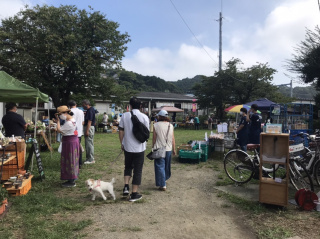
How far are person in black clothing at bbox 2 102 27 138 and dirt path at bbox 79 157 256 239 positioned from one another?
2.75 metres

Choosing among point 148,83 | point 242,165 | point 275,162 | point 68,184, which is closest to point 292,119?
point 242,165

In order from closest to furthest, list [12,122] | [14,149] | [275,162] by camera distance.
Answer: [275,162] → [14,149] → [12,122]

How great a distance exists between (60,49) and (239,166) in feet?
51.9

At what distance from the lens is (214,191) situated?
4.95 metres

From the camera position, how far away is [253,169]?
511 cm

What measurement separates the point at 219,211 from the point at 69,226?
225 cm

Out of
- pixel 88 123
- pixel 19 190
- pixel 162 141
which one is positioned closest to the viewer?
pixel 19 190

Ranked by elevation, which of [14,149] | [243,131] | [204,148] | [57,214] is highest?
[243,131]

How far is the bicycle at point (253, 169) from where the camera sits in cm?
442

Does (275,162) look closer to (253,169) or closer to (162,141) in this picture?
(253,169)

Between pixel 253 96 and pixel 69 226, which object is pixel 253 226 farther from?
pixel 253 96

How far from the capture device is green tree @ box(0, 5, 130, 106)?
17.1m

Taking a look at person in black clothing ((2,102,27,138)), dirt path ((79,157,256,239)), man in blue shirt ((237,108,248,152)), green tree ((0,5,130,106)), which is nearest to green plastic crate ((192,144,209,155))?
man in blue shirt ((237,108,248,152))

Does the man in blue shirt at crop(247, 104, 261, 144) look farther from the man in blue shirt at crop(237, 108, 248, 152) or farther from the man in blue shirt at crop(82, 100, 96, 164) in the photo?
the man in blue shirt at crop(82, 100, 96, 164)
